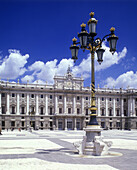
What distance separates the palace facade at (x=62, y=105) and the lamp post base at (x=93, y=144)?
57.7m

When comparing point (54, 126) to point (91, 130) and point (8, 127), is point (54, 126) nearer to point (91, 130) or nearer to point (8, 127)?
point (8, 127)

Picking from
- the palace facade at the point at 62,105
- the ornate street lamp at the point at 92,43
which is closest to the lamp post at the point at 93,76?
the ornate street lamp at the point at 92,43

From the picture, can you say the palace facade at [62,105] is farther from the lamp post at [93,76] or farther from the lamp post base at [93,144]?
the lamp post base at [93,144]

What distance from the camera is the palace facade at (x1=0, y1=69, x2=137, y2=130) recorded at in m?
72.5

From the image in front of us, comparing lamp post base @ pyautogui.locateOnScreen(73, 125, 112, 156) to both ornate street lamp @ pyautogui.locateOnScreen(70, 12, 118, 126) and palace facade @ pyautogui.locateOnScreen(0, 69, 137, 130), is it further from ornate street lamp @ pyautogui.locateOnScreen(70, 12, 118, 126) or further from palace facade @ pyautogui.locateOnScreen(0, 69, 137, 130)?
palace facade @ pyautogui.locateOnScreen(0, 69, 137, 130)

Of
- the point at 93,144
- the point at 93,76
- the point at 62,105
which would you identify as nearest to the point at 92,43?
the point at 93,76

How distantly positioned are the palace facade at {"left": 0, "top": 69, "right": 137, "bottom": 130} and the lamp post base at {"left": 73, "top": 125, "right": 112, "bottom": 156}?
189ft

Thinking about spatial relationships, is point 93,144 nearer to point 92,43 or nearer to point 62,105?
point 92,43

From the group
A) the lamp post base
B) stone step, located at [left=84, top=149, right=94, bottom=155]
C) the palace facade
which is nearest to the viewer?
the lamp post base

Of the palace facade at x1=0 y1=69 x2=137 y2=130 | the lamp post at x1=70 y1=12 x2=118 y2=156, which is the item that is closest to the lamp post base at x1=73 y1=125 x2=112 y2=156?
the lamp post at x1=70 y1=12 x2=118 y2=156

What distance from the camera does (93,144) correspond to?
14.5 meters

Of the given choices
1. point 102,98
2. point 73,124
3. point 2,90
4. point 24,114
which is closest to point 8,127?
point 24,114

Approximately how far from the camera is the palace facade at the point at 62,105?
72.5 metres

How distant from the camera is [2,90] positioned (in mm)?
71062
